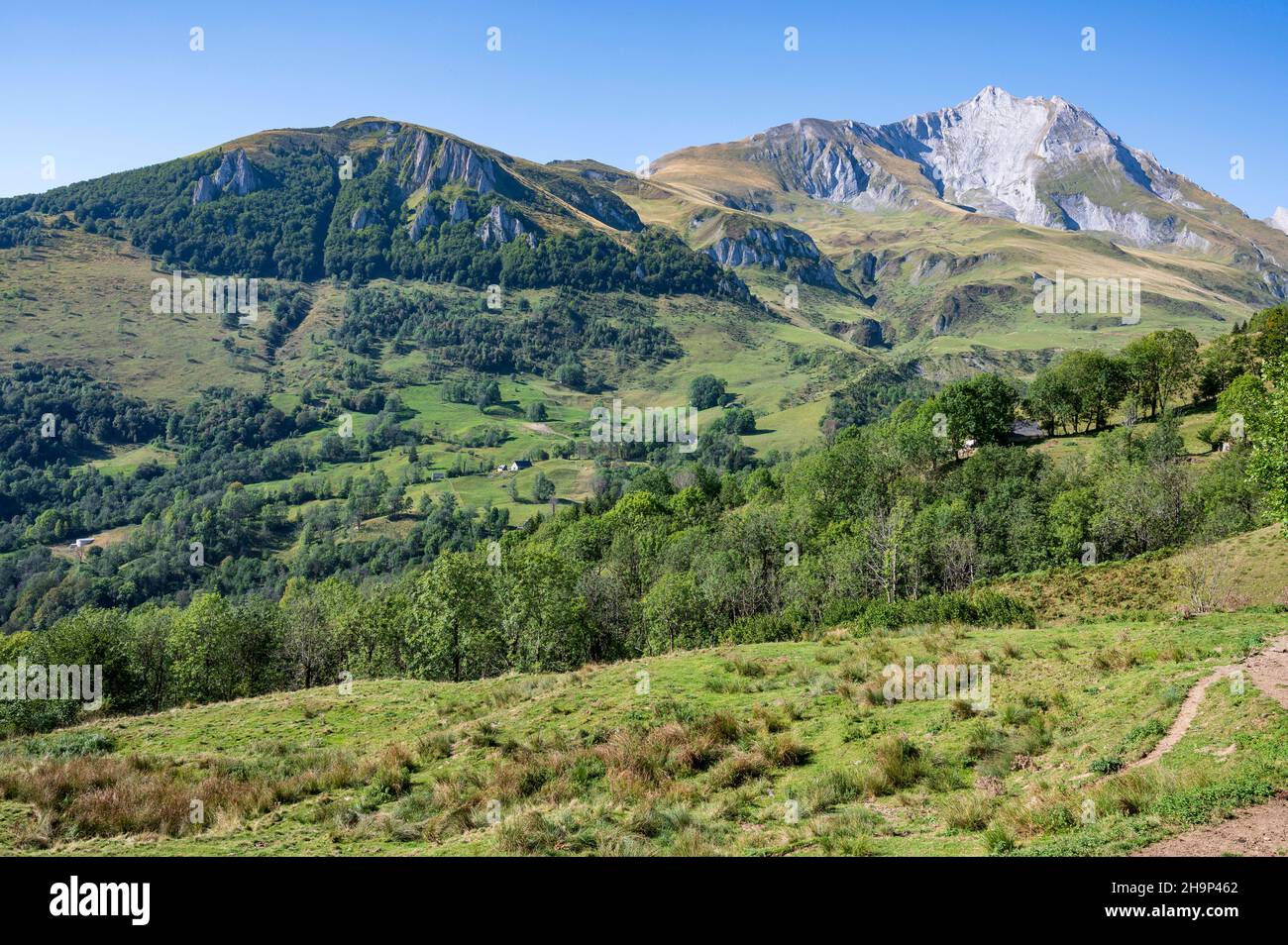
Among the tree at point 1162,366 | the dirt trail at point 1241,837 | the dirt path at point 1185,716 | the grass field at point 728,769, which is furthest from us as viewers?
the tree at point 1162,366

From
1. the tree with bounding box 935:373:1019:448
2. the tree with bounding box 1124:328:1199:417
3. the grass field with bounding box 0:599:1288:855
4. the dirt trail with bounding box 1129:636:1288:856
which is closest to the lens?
the dirt trail with bounding box 1129:636:1288:856

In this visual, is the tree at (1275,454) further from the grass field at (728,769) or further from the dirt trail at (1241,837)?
the dirt trail at (1241,837)

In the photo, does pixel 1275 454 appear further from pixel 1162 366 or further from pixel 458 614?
pixel 1162 366

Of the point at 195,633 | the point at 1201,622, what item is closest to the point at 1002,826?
the point at 1201,622

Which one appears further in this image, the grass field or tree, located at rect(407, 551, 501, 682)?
tree, located at rect(407, 551, 501, 682)

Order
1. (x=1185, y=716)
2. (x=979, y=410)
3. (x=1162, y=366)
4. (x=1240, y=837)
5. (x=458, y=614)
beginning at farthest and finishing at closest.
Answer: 1. (x=979, y=410)
2. (x=1162, y=366)
3. (x=458, y=614)
4. (x=1185, y=716)
5. (x=1240, y=837)

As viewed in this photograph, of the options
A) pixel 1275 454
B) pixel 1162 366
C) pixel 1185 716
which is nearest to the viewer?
pixel 1185 716

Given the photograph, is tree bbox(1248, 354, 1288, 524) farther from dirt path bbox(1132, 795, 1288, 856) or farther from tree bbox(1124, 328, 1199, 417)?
tree bbox(1124, 328, 1199, 417)

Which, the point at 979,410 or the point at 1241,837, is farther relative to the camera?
the point at 979,410

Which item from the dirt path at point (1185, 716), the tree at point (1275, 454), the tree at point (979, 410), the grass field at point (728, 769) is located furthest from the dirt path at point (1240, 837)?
the tree at point (979, 410)

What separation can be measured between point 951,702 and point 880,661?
6183mm

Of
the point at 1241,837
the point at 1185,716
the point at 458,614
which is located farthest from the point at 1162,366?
the point at 1241,837

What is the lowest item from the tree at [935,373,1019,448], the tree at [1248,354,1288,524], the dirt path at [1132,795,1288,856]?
the dirt path at [1132,795,1288,856]

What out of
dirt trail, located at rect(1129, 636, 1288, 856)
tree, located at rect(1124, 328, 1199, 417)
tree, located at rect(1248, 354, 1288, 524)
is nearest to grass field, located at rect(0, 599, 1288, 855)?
dirt trail, located at rect(1129, 636, 1288, 856)
